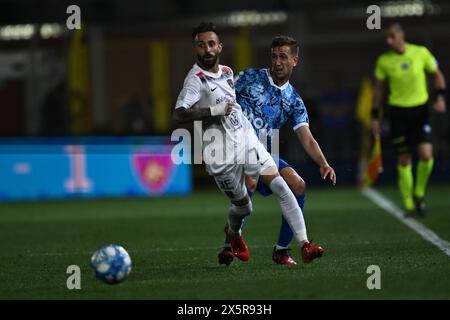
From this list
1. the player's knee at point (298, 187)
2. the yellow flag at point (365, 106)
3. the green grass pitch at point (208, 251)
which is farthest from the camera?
the yellow flag at point (365, 106)

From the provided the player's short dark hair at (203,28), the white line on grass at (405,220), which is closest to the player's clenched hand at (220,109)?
the player's short dark hair at (203,28)

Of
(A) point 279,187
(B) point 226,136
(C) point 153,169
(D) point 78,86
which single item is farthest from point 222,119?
(D) point 78,86

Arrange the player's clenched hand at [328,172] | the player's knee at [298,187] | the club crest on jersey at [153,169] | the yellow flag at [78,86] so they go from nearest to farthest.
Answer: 1. the player's clenched hand at [328,172]
2. the player's knee at [298,187]
3. the club crest on jersey at [153,169]
4. the yellow flag at [78,86]

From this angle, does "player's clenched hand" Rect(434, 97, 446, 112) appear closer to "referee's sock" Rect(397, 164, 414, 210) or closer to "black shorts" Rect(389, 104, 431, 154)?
"black shorts" Rect(389, 104, 431, 154)

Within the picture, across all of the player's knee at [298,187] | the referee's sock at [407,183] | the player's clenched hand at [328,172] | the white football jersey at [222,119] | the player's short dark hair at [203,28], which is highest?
the player's short dark hair at [203,28]

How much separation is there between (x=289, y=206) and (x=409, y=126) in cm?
→ 564

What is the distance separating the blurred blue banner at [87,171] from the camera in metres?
18.8

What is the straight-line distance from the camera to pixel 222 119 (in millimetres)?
8289

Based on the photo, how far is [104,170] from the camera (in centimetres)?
1909

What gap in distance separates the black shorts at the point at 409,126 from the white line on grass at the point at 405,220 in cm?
87

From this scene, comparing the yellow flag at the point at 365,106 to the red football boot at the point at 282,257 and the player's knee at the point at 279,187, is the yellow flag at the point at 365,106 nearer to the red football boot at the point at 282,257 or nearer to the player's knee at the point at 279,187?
the red football boot at the point at 282,257

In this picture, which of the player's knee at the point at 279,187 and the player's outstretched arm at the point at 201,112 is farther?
the player's knee at the point at 279,187

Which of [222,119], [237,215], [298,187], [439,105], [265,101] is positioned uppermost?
[265,101]

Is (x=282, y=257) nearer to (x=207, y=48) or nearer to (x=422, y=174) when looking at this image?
(x=207, y=48)
